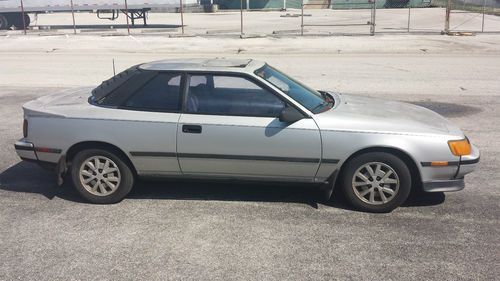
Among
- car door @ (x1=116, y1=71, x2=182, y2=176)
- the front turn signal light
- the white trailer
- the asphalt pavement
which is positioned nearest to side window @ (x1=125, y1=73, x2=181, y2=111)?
car door @ (x1=116, y1=71, x2=182, y2=176)

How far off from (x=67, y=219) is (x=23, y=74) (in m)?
11.4

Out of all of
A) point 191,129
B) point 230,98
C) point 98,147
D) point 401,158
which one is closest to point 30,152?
point 98,147

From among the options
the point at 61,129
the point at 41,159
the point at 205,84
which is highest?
the point at 205,84

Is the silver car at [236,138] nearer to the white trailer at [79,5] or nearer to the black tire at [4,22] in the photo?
the white trailer at [79,5]

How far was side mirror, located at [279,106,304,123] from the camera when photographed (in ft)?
15.3

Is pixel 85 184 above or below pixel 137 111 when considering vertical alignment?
below

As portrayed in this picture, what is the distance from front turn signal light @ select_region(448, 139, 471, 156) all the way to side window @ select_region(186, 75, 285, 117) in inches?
64.8

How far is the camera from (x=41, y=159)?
5.16m

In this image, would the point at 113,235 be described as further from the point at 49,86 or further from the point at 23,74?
the point at 23,74

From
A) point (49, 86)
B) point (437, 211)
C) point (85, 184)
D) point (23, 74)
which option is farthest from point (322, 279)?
point (23, 74)

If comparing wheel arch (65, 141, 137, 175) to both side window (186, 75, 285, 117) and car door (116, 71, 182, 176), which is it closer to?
car door (116, 71, 182, 176)

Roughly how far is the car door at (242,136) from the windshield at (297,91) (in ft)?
0.80

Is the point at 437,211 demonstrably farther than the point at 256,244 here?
Yes

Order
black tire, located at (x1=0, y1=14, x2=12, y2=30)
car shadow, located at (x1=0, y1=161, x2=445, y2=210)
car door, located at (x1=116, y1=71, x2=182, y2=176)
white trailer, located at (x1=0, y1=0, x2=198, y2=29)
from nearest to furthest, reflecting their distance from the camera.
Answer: car door, located at (x1=116, y1=71, x2=182, y2=176), car shadow, located at (x1=0, y1=161, x2=445, y2=210), white trailer, located at (x1=0, y1=0, x2=198, y2=29), black tire, located at (x1=0, y1=14, x2=12, y2=30)
